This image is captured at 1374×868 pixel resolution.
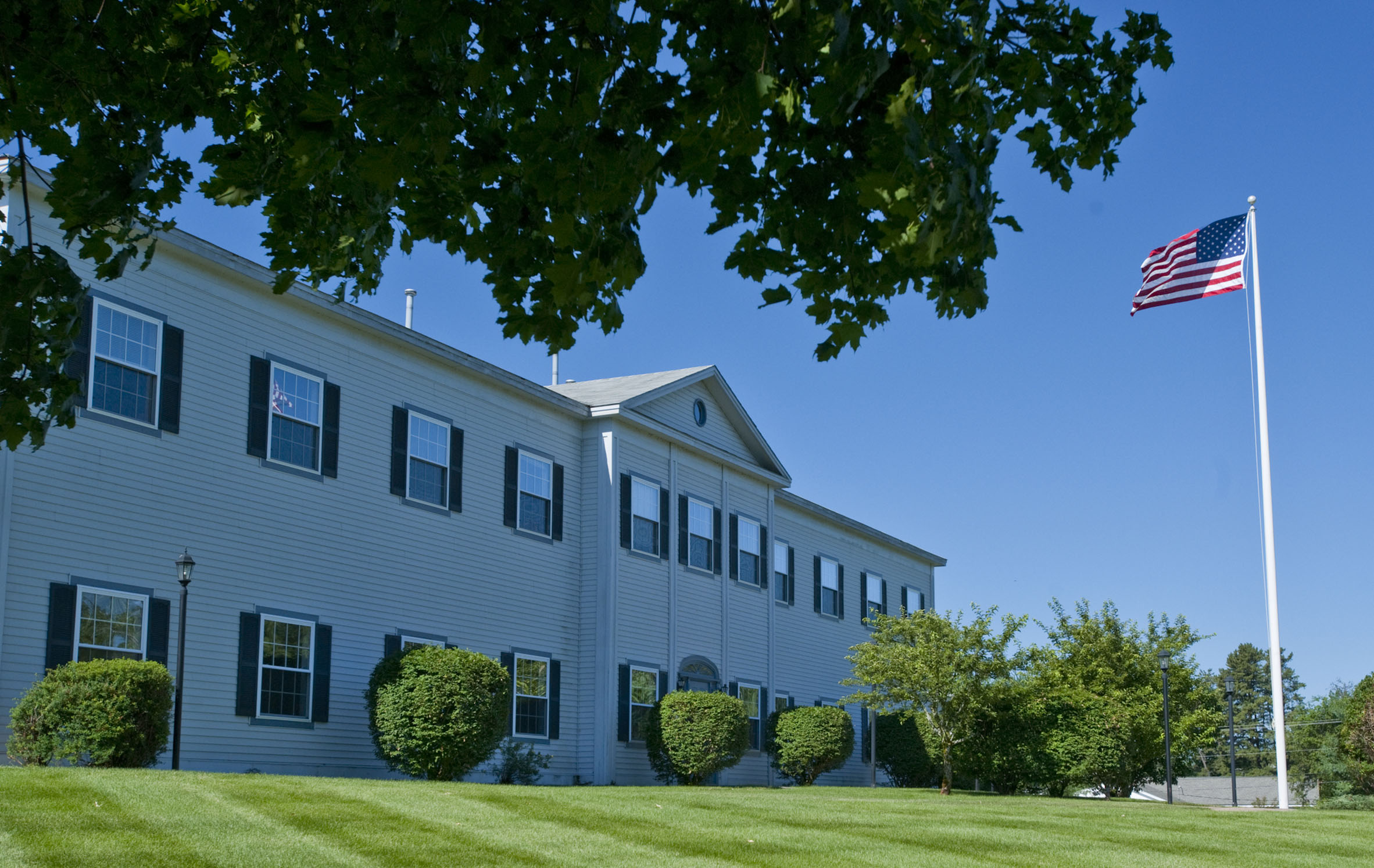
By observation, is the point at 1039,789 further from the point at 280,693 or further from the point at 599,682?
the point at 280,693

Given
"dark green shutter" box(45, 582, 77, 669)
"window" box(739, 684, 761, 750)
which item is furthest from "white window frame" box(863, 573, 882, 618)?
"dark green shutter" box(45, 582, 77, 669)

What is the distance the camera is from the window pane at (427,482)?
66.2 feet

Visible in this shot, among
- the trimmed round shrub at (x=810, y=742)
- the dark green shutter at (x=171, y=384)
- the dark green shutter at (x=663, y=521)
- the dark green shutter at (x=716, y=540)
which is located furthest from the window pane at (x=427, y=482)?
the trimmed round shrub at (x=810, y=742)

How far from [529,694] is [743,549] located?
25.0 ft

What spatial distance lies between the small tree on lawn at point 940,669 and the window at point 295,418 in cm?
1260

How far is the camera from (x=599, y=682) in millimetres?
23266

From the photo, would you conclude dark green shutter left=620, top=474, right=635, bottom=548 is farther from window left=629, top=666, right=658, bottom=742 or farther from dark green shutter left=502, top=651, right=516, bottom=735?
dark green shutter left=502, top=651, right=516, bottom=735

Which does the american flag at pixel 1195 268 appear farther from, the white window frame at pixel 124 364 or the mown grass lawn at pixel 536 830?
the white window frame at pixel 124 364

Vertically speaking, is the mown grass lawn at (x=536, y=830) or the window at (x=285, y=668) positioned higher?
the window at (x=285, y=668)

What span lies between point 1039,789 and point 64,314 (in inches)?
1040

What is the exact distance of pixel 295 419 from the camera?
1812 centimetres

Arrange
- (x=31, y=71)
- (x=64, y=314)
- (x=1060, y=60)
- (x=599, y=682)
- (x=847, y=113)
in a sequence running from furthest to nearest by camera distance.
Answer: (x=599, y=682)
(x=64, y=314)
(x=31, y=71)
(x=1060, y=60)
(x=847, y=113)

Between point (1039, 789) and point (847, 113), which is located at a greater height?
point (847, 113)

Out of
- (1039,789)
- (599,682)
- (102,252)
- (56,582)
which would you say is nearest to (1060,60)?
(102,252)
